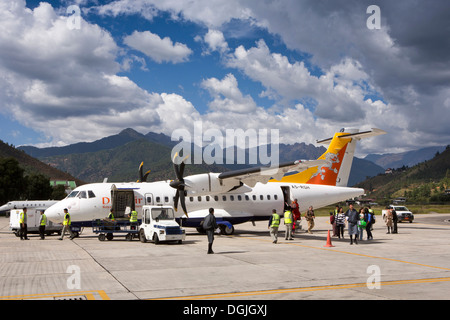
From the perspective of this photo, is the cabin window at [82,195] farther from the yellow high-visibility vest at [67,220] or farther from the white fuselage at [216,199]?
the yellow high-visibility vest at [67,220]

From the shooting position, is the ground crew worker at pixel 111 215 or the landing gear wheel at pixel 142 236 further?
the ground crew worker at pixel 111 215

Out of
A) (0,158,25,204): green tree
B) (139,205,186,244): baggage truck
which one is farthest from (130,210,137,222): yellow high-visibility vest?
(0,158,25,204): green tree

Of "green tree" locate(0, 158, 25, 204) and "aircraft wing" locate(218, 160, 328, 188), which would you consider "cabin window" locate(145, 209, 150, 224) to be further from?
"green tree" locate(0, 158, 25, 204)

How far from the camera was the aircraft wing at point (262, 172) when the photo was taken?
2302 cm

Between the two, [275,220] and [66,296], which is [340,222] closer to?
[275,220]

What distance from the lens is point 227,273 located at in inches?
466

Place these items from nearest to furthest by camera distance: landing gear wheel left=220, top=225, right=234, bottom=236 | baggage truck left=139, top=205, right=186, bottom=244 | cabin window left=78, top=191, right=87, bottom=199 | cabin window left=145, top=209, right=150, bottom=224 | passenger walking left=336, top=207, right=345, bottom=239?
1. baggage truck left=139, top=205, right=186, bottom=244
2. cabin window left=145, top=209, right=150, bottom=224
3. passenger walking left=336, top=207, right=345, bottom=239
4. cabin window left=78, top=191, right=87, bottom=199
5. landing gear wheel left=220, top=225, right=234, bottom=236

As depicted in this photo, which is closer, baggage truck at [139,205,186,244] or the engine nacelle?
baggage truck at [139,205,186,244]

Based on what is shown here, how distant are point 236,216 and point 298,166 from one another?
6440 mm

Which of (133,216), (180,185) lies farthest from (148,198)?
(180,185)

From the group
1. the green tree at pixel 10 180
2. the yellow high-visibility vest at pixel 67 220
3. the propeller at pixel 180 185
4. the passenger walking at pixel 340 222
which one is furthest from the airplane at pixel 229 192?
the green tree at pixel 10 180

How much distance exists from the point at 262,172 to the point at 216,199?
14.3ft

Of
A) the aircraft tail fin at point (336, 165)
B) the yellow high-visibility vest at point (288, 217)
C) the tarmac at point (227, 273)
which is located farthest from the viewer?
the aircraft tail fin at point (336, 165)

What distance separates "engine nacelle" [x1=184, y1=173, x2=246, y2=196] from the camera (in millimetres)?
24648
